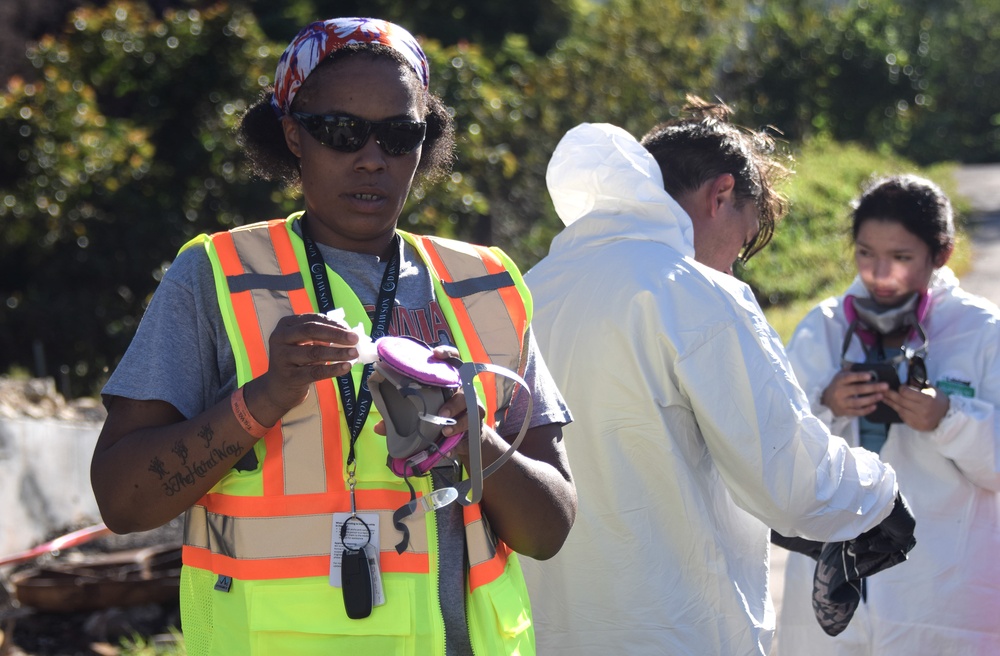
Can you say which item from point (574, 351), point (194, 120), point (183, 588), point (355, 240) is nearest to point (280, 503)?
point (183, 588)

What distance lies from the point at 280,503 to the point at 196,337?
1.06ft

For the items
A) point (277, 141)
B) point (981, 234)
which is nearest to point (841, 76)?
point (981, 234)

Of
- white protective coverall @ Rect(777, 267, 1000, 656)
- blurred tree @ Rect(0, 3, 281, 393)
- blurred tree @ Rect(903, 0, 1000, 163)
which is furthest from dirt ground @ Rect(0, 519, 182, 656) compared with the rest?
blurred tree @ Rect(903, 0, 1000, 163)

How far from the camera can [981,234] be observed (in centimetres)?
1748

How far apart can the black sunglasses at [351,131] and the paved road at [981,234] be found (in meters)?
4.24

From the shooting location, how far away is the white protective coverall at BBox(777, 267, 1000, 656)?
3691 mm

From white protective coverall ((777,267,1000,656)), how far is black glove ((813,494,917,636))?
0.67 m

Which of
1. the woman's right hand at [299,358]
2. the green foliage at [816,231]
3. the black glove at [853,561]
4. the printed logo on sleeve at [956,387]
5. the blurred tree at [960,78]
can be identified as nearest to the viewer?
the woman's right hand at [299,358]

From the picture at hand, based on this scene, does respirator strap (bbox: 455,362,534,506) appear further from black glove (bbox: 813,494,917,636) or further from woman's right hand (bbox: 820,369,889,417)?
woman's right hand (bbox: 820,369,889,417)

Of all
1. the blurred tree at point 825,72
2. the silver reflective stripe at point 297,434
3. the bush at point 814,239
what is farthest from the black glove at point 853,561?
the blurred tree at point 825,72

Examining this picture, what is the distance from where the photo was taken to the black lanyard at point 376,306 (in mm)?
2043

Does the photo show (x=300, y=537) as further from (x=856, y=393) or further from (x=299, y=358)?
(x=856, y=393)

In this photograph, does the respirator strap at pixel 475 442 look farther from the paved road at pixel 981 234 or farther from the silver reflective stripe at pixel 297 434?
the paved road at pixel 981 234

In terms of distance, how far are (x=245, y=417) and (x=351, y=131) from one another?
606mm
